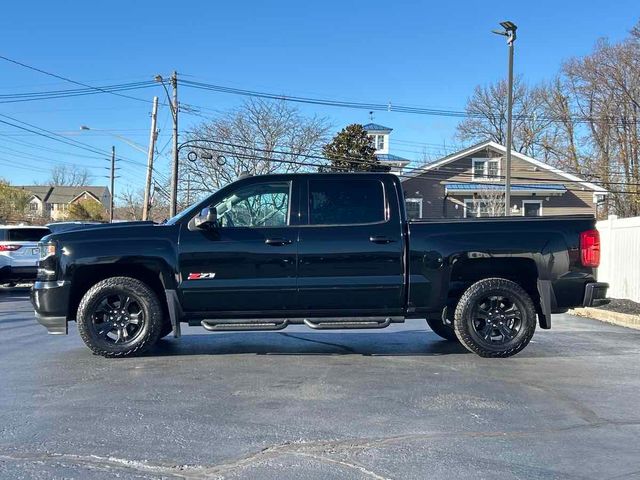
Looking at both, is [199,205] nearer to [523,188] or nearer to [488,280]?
[488,280]

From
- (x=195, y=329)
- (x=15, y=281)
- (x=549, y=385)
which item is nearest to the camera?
(x=549, y=385)

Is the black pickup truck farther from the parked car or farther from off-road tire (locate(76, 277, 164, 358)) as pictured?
the parked car

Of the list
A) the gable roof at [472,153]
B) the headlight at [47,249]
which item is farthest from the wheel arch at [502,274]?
the gable roof at [472,153]

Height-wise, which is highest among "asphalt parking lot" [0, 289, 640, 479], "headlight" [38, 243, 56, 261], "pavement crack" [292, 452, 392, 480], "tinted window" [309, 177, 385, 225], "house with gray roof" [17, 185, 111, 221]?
"house with gray roof" [17, 185, 111, 221]

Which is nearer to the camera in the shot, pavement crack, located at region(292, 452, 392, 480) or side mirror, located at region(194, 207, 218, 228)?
pavement crack, located at region(292, 452, 392, 480)

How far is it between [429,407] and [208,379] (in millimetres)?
2183

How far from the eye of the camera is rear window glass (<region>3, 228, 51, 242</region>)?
14348 millimetres

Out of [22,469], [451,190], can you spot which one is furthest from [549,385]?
[451,190]

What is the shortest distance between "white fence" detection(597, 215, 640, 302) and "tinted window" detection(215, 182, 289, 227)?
8363 millimetres

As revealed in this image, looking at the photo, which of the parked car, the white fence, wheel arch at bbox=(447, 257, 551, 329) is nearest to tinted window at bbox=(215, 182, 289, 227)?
wheel arch at bbox=(447, 257, 551, 329)

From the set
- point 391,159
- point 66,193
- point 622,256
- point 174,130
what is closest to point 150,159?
point 174,130

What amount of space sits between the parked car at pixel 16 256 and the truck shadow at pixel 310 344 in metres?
7.87

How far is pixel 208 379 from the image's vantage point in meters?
5.75

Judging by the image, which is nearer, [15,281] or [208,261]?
[208,261]
